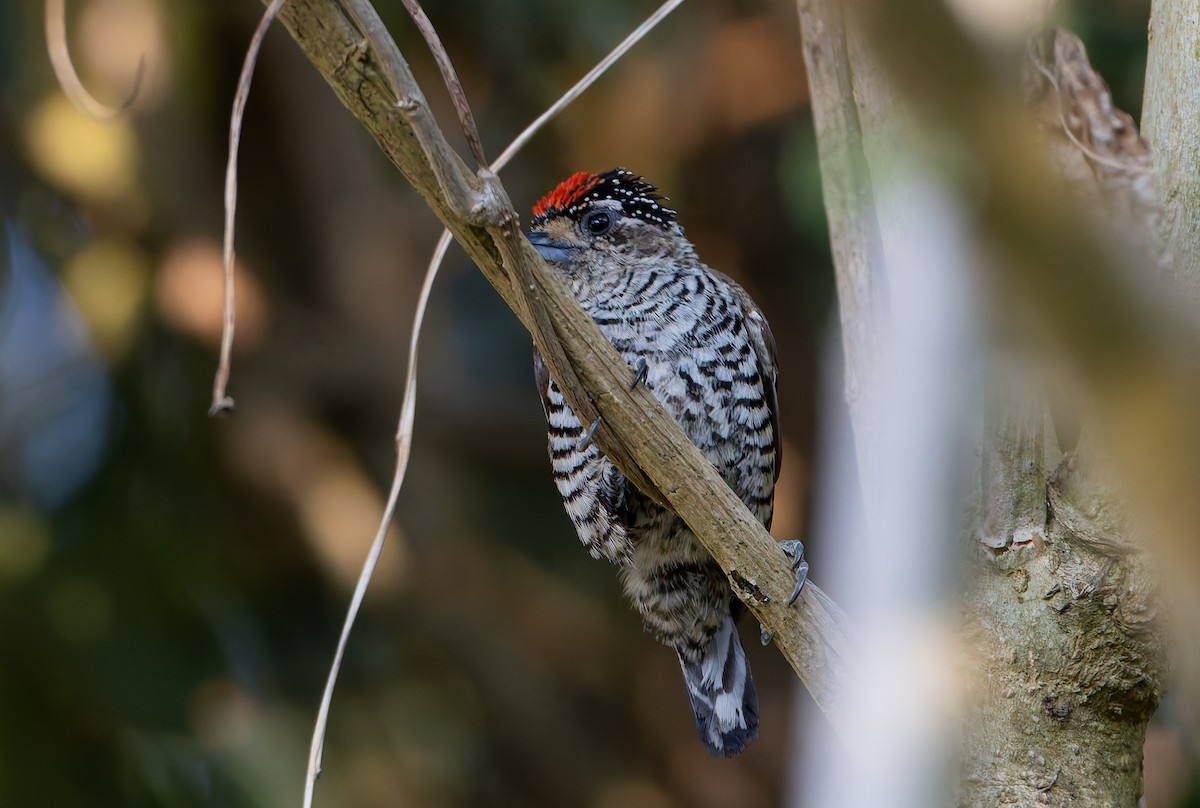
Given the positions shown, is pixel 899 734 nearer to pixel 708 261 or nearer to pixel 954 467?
pixel 954 467

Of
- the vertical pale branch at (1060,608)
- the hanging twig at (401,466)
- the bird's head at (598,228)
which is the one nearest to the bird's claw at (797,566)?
the vertical pale branch at (1060,608)

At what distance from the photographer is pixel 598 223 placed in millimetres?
3518

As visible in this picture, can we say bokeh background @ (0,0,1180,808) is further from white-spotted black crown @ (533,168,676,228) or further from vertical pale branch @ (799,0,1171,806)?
vertical pale branch @ (799,0,1171,806)

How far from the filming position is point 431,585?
16.7ft

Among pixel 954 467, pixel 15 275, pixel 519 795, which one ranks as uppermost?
pixel 15 275

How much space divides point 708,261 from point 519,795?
8.15ft

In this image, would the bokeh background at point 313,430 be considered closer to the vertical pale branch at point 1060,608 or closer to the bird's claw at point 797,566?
the bird's claw at point 797,566

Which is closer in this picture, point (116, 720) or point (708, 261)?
point (116, 720)

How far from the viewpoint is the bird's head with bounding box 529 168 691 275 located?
3.47 metres

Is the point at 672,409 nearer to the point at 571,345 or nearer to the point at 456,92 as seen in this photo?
the point at 571,345

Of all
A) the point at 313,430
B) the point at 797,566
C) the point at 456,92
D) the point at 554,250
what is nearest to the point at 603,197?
the point at 554,250

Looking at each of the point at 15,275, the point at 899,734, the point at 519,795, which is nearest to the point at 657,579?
the point at 899,734

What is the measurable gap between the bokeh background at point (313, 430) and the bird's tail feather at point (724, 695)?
1.50 meters

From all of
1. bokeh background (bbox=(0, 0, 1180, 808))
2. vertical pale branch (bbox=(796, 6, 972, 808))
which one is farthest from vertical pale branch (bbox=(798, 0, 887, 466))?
bokeh background (bbox=(0, 0, 1180, 808))
